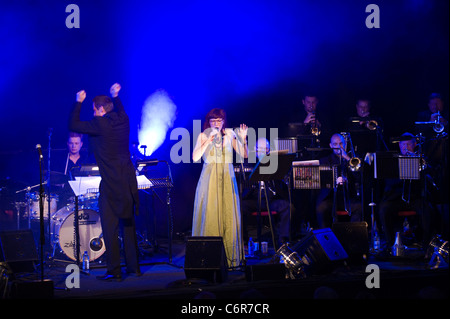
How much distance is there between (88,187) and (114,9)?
3.20 meters

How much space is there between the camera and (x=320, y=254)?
5.59m

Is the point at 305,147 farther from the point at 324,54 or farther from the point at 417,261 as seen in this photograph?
the point at 417,261

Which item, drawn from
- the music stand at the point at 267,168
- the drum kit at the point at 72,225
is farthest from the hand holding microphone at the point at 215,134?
the drum kit at the point at 72,225

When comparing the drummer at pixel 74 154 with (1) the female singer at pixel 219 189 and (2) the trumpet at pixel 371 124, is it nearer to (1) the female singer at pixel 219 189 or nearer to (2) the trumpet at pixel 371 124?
(1) the female singer at pixel 219 189

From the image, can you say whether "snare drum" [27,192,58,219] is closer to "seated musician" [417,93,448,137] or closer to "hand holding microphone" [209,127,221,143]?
"hand holding microphone" [209,127,221,143]

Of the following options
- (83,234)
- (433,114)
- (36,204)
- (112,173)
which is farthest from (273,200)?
(36,204)

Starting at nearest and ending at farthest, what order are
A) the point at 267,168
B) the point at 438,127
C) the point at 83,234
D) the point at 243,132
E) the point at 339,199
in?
1. the point at 267,168
2. the point at 243,132
3. the point at 83,234
4. the point at 438,127
5. the point at 339,199

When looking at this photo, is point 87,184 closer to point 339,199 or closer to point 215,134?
point 215,134

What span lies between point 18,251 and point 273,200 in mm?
3858

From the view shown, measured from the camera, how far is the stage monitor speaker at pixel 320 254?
18.3ft

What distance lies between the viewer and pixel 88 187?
6301mm

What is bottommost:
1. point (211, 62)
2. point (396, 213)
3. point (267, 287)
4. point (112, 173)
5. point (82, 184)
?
point (267, 287)

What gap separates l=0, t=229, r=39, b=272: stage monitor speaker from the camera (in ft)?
19.8
